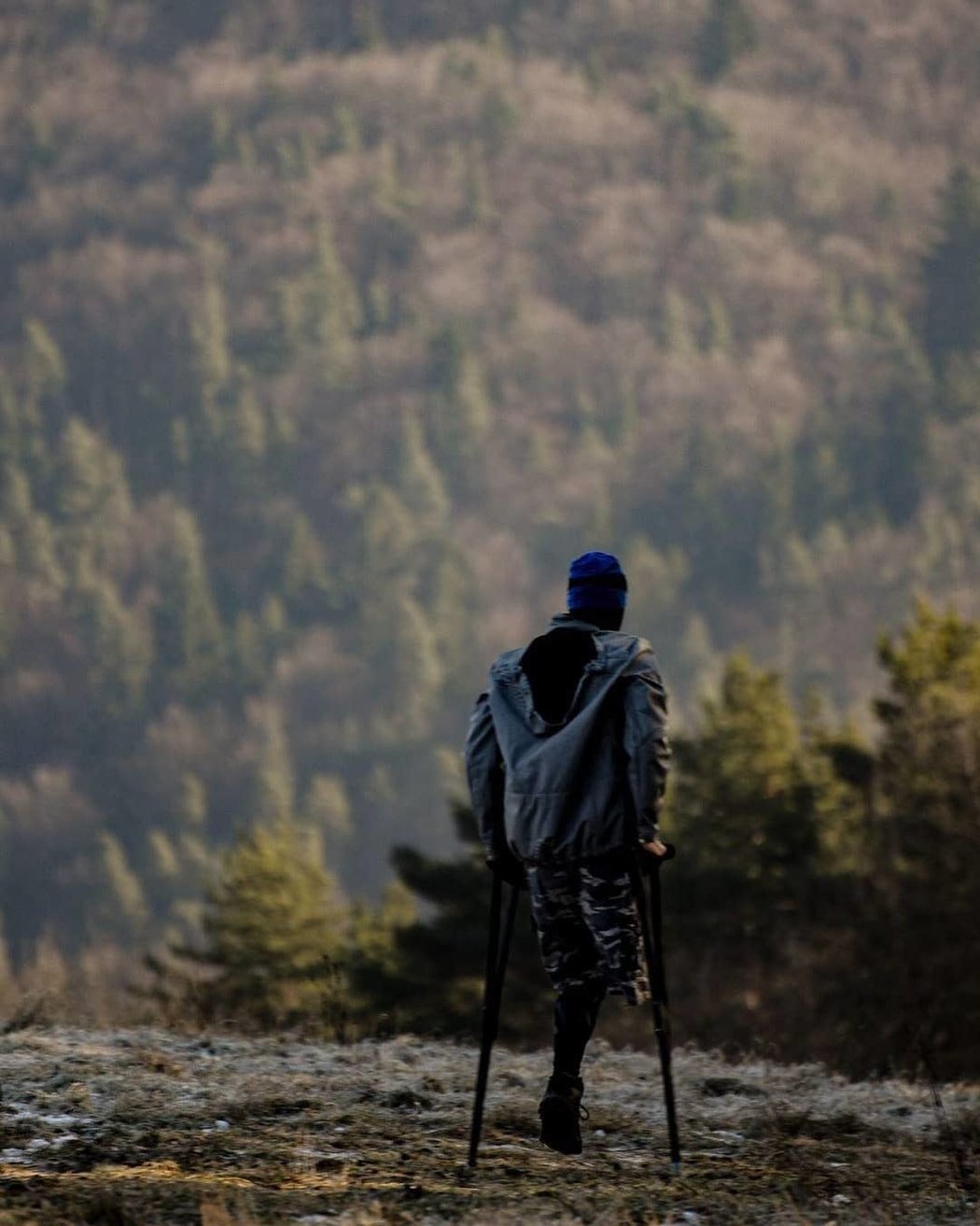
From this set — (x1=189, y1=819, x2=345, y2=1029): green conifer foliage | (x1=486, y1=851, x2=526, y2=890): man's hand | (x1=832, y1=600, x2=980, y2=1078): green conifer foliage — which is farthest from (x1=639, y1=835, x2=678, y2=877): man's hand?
(x1=189, y1=819, x2=345, y2=1029): green conifer foliage

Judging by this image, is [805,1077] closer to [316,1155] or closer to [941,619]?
[316,1155]

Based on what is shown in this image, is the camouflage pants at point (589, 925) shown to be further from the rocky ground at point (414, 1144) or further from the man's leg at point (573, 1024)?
the rocky ground at point (414, 1144)

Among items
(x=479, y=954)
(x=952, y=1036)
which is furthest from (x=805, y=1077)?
(x=479, y=954)

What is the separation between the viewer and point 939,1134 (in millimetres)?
8641

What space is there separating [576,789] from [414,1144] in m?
1.76

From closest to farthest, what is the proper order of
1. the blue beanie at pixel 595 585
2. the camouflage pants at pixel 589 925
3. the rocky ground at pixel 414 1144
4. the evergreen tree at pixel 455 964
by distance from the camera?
the rocky ground at pixel 414 1144
the camouflage pants at pixel 589 925
the blue beanie at pixel 595 585
the evergreen tree at pixel 455 964

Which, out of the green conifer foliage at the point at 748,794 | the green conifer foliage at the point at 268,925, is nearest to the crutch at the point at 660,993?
the green conifer foliage at the point at 748,794

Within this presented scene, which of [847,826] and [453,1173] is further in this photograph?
[847,826]

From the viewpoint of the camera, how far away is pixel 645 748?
714cm

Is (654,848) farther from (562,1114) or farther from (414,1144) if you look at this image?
(414,1144)

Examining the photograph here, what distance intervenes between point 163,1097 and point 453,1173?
1.89 metres

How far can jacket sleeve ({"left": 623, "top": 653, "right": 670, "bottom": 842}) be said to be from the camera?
7.16 meters

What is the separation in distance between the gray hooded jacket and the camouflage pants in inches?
5.8

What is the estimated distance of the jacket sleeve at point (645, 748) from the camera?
23.5 feet
